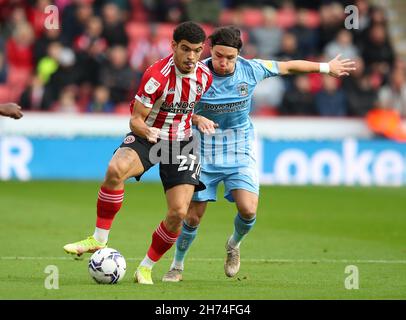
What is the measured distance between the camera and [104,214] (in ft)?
28.0

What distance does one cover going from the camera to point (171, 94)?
8.46 metres

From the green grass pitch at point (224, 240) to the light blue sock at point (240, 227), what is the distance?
12.2 inches

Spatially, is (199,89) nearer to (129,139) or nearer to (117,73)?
(129,139)

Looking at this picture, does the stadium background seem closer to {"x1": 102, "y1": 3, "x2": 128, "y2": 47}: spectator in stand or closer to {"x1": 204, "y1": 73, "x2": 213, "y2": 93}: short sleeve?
{"x1": 102, "y1": 3, "x2": 128, "y2": 47}: spectator in stand

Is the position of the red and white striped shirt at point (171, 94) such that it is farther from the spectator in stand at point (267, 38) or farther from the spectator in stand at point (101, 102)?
the spectator in stand at point (267, 38)

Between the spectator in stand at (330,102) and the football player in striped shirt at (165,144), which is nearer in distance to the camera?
the football player in striped shirt at (165,144)

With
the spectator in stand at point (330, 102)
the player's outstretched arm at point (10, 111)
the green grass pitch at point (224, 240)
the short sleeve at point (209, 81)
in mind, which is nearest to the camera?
the green grass pitch at point (224, 240)

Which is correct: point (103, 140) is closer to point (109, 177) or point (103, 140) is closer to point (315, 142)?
point (315, 142)

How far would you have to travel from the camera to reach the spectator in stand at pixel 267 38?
71.2 feet

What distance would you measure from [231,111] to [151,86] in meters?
1.17

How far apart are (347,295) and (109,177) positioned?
6.99 ft

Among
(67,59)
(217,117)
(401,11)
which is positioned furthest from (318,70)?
(401,11)

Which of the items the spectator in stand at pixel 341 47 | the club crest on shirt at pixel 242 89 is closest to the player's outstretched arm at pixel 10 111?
the club crest on shirt at pixel 242 89

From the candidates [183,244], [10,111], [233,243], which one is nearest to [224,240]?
[233,243]
